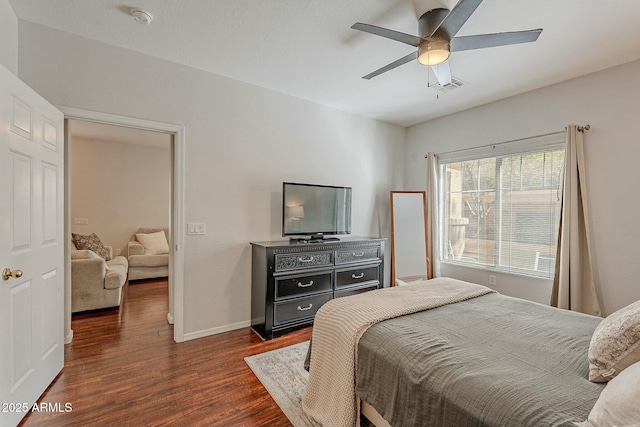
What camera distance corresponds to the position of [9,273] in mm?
1679

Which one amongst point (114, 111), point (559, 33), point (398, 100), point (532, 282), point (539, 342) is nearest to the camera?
point (539, 342)

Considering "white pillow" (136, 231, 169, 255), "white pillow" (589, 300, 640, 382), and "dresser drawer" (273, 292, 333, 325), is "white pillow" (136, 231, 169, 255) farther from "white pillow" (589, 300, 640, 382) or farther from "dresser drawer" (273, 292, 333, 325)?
"white pillow" (589, 300, 640, 382)

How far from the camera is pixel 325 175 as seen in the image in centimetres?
397

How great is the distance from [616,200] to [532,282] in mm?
1165

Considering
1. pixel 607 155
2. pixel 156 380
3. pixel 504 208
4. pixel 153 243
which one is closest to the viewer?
pixel 156 380

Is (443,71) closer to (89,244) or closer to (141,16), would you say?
(141,16)

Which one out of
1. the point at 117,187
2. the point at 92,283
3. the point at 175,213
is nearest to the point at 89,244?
the point at 92,283

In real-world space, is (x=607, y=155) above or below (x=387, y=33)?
below

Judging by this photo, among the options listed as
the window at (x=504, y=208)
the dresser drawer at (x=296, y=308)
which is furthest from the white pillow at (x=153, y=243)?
the window at (x=504, y=208)

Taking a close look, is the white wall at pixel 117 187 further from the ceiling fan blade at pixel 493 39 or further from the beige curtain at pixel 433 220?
the ceiling fan blade at pixel 493 39

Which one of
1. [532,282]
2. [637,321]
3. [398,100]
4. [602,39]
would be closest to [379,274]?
[532,282]

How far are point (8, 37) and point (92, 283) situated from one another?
2.70 m

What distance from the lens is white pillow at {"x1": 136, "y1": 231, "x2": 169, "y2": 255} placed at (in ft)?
18.7

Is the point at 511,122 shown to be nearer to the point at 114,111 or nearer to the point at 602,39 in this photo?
the point at 602,39
